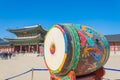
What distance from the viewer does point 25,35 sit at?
1906 inches

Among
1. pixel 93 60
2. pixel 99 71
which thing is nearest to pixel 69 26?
pixel 93 60

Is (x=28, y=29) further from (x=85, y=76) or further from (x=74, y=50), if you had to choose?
(x=74, y=50)

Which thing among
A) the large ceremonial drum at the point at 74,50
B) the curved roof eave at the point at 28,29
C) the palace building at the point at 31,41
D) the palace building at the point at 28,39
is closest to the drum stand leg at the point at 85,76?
the large ceremonial drum at the point at 74,50

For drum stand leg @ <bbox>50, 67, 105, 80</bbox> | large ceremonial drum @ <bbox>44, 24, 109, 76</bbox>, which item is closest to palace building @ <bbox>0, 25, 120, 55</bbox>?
drum stand leg @ <bbox>50, 67, 105, 80</bbox>

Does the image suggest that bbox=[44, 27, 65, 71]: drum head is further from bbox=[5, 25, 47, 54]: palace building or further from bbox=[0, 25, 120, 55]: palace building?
bbox=[5, 25, 47, 54]: palace building

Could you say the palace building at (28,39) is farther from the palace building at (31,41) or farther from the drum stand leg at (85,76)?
the drum stand leg at (85,76)

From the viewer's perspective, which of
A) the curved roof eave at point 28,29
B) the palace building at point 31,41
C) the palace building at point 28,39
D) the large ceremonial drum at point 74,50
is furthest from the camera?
the curved roof eave at point 28,29

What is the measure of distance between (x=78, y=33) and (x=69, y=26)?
32 centimetres

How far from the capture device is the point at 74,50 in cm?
503

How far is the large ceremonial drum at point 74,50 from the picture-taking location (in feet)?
16.6

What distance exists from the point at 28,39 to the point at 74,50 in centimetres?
4009

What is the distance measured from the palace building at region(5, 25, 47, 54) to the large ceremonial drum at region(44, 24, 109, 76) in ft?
118

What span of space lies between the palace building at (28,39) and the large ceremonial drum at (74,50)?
35.9m

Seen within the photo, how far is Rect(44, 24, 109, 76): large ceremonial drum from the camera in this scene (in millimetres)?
5059
